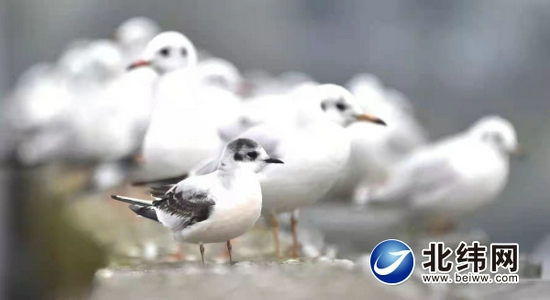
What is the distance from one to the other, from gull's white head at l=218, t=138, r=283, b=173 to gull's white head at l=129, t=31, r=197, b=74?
31 cm

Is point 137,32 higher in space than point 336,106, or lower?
higher

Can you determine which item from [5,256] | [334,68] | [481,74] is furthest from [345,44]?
[5,256]

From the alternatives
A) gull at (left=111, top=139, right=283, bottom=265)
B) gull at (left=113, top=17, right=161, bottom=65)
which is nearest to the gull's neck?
gull at (left=111, top=139, right=283, bottom=265)

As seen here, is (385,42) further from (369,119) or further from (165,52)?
(165,52)

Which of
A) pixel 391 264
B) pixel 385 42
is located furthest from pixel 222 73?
pixel 391 264

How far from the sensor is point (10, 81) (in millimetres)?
2580

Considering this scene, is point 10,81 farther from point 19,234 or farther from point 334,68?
point 334,68

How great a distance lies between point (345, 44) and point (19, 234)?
1.19 m

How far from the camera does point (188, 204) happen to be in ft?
8.05

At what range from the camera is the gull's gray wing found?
244 cm

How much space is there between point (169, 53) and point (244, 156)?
41cm

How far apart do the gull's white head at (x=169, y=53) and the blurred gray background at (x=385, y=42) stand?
1.5 inches

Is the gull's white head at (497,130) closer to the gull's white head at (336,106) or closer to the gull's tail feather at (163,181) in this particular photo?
the gull's white head at (336,106)

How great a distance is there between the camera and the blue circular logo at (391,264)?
2.56 metres
